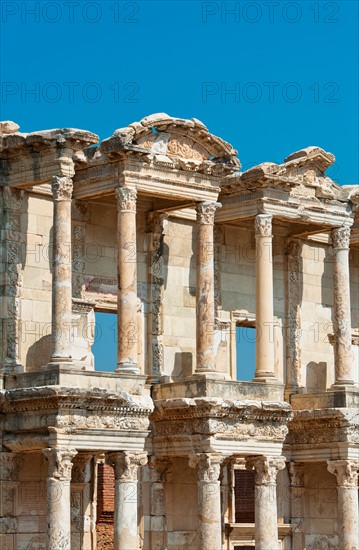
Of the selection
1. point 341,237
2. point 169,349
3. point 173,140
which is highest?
point 173,140

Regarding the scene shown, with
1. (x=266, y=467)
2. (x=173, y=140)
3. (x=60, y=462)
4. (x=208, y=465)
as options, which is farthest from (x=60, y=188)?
(x=266, y=467)

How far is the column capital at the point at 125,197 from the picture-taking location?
31969 millimetres

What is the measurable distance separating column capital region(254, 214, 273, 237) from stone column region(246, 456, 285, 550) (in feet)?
15.8

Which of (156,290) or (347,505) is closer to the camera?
(156,290)

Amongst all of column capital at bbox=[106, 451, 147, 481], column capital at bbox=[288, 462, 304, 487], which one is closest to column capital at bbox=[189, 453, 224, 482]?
column capital at bbox=[106, 451, 147, 481]

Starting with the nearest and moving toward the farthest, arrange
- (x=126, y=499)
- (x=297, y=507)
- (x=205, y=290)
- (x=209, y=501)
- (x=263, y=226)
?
(x=126, y=499) → (x=209, y=501) → (x=205, y=290) → (x=263, y=226) → (x=297, y=507)

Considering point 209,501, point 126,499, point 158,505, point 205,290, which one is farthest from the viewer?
point 158,505

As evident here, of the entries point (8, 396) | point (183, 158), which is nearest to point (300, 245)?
point (183, 158)

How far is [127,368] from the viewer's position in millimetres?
31688

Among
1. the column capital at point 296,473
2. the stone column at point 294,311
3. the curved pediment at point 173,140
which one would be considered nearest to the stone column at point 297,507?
the column capital at point 296,473

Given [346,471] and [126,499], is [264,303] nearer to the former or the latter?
[346,471]

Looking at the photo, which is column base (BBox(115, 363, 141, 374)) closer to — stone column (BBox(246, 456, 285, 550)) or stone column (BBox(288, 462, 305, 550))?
stone column (BBox(246, 456, 285, 550))

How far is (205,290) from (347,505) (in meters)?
5.93

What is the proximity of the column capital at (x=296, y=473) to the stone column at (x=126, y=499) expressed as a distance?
613 cm
